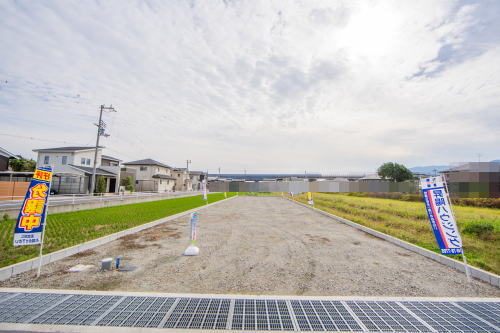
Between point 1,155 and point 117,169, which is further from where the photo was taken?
point 117,169

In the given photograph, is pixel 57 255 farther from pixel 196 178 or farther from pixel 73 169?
pixel 196 178

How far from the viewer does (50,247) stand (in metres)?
5.93

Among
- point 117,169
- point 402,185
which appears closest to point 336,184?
point 402,185

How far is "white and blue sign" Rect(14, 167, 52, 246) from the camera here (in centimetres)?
454

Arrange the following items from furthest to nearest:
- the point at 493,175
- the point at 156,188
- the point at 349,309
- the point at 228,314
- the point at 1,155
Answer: the point at 156,188, the point at 1,155, the point at 493,175, the point at 349,309, the point at 228,314

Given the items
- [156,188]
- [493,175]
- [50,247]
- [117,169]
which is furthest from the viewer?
[156,188]

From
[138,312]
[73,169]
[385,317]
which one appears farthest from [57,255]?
[73,169]

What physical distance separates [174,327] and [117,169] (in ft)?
107

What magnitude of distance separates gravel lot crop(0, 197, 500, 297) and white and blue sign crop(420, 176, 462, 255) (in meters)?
0.78

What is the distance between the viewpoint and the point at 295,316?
10.8 feet

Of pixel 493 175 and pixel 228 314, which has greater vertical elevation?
pixel 493 175

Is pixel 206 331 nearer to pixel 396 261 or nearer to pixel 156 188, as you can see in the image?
pixel 396 261

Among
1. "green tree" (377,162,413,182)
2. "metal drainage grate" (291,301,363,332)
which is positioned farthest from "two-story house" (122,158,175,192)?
"green tree" (377,162,413,182)

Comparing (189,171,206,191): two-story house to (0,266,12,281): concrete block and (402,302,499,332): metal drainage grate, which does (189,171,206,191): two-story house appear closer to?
(0,266,12,281): concrete block
